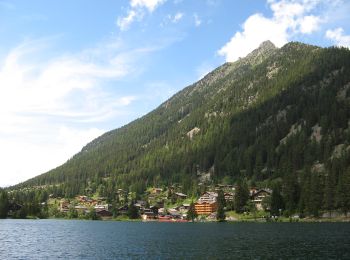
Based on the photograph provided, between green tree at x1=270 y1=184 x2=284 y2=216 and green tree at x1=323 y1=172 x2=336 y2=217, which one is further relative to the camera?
green tree at x1=270 y1=184 x2=284 y2=216

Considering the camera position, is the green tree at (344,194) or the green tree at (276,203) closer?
the green tree at (344,194)

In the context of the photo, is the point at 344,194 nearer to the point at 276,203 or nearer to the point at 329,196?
the point at 329,196

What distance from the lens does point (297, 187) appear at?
197 meters

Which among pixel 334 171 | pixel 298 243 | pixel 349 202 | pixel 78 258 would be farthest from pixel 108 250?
pixel 334 171

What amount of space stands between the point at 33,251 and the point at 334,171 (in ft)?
464

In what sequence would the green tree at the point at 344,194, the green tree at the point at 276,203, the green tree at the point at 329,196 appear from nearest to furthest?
the green tree at the point at 344,194 → the green tree at the point at 329,196 → the green tree at the point at 276,203

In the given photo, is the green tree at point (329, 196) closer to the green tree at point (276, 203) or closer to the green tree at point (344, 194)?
the green tree at point (344, 194)

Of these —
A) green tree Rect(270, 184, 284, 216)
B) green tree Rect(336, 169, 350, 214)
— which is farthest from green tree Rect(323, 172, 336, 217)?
green tree Rect(270, 184, 284, 216)

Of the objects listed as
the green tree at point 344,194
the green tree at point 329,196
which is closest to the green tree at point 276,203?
the green tree at point 329,196

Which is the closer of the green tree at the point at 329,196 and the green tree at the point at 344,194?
the green tree at the point at 344,194

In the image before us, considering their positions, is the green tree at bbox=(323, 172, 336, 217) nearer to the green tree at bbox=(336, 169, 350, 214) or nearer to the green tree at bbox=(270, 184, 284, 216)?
the green tree at bbox=(336, 169, 350, 214)

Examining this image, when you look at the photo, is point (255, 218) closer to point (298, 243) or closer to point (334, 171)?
point (334, 171)

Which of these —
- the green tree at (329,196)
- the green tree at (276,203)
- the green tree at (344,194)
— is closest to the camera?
the green tree at (344,194)

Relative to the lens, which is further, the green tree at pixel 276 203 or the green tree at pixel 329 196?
Answer: the green tree at pixel 276 203
